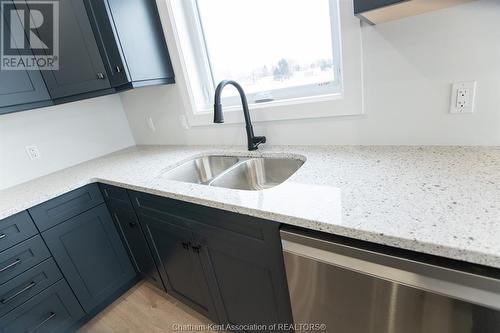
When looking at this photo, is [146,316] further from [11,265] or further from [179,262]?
[11,265]

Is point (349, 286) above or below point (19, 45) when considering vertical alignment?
below

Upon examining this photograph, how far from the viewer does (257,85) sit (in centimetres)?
156

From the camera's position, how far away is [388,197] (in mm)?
758

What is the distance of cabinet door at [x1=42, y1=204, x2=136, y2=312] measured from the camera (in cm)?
151

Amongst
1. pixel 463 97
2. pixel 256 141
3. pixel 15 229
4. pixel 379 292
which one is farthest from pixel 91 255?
pixel 463 97

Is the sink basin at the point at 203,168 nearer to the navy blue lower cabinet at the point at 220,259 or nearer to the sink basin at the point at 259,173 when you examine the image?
the sink basin at the point at 259,173

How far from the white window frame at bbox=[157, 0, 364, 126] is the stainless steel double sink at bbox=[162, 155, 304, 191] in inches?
9.3

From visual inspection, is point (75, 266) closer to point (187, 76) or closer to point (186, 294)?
point (186, 294)

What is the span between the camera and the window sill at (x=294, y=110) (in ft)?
3.89

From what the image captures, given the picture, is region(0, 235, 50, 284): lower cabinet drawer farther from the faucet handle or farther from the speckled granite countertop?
the faucet handle

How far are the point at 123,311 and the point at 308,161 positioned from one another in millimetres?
1621

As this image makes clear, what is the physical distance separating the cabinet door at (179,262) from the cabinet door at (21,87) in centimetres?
101

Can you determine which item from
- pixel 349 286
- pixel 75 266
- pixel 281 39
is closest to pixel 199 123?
pixel 281 39

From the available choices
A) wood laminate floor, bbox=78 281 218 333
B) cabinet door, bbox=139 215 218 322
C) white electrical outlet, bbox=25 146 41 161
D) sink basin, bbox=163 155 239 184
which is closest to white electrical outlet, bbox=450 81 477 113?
sink basin, bbox=163 155 239 184
